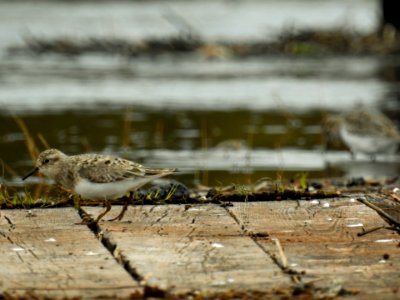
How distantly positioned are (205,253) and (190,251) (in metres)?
0.10

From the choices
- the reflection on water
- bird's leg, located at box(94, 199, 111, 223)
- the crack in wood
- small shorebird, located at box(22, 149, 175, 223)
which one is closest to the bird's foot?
bird's leg, located at box(94, 199, 111, 223)

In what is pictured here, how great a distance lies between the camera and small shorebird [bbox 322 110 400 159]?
49.1ft

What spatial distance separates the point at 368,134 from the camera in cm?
1498

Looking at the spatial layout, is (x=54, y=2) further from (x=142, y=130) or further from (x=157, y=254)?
(x=157, y=254)

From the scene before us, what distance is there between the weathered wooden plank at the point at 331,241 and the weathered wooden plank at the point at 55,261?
3.43 feet

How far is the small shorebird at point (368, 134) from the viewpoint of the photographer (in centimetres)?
1498

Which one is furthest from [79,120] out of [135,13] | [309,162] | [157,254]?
[135,13]

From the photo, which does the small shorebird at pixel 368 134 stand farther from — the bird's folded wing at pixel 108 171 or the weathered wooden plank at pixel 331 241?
the bird's folded wing at pixel 108 171

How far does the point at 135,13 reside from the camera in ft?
134

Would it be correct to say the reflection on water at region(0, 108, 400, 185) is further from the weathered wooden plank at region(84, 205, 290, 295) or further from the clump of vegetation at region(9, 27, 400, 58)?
the clump of vegetation at region(9, 27, 400, 58)

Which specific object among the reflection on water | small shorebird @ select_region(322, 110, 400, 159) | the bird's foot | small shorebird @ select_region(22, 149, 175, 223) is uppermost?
small shorebird @ select_region(22, 149, 175, 223)

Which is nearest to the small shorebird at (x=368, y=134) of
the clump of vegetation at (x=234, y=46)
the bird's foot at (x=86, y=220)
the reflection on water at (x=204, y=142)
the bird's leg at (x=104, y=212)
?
the reflection on water at (x=204, y=142)

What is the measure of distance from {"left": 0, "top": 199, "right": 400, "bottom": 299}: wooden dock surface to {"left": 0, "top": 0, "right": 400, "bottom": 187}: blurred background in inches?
88.3

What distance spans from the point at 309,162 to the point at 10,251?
8.04m
